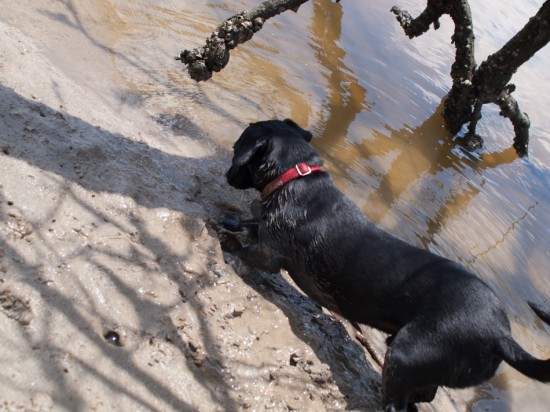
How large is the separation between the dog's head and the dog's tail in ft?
6.10

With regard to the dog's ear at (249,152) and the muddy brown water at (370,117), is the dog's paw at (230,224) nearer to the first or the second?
the dog's ear at (249,152)

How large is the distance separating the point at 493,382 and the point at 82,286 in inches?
137

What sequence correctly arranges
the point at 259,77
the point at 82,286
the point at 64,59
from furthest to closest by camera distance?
the point at 259,77, the point at 64,59, the point at 82,286

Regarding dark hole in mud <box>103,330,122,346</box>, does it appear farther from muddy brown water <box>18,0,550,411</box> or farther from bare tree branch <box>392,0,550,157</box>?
bare tree branch <box>392,0,550,157</box>

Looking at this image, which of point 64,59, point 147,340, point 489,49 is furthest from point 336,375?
point 489,49

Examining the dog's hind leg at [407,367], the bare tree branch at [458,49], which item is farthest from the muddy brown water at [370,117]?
the dog's hind leg at [407,367]

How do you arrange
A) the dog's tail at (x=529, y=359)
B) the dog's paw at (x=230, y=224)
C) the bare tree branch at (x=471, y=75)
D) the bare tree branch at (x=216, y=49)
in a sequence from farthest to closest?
the bare tree branch at (x=471, y=75), the bare tree branch at (x=216, y=49), the dog's paw at (x=230, y=224), the dog's tail at (x=529, y=359)

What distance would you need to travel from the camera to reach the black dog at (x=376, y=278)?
125 inches

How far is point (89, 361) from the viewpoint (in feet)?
8.05

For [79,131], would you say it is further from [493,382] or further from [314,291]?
[493,382]

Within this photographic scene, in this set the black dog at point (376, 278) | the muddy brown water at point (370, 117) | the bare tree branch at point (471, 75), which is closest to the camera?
the black dog at point (376, 278)

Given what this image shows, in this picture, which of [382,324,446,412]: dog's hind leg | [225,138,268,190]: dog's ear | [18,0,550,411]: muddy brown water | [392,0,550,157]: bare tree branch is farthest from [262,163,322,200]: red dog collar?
[392,0,550,157]: bare tree branch

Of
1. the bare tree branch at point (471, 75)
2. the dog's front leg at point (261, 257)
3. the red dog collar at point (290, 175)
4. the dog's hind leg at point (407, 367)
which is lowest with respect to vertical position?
the dog's front leg at point (261, 257)

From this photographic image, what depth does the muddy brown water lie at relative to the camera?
5.36m
